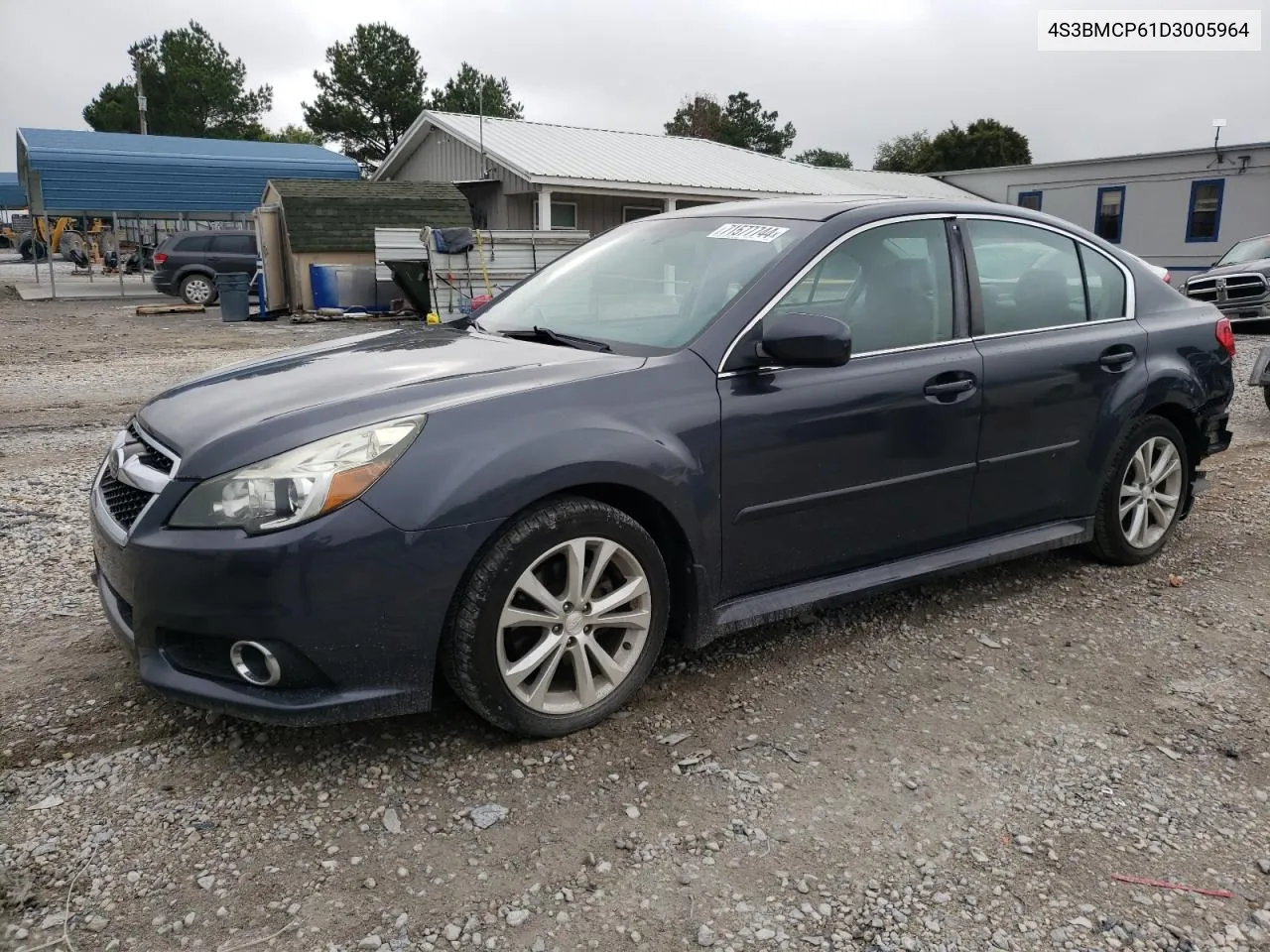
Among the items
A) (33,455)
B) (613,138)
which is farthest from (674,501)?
(613,138)

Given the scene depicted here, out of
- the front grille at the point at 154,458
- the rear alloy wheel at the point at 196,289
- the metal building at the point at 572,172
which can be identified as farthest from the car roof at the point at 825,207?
the rear alloy wheel at the point at 196,289

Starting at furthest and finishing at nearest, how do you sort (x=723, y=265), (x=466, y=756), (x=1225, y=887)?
(x=723, y=265) < (x=466, y=756) < (x=1225, y=887)

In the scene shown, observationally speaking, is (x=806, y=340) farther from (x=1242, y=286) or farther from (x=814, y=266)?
(x=1242, y=286)

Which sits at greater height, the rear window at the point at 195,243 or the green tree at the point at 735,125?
the green tree at the point at 735,125

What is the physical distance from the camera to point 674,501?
3.05 metres

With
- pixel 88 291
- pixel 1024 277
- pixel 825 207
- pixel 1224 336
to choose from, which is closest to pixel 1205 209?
pixel 1224 336

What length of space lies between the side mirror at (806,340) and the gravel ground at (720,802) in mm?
1108

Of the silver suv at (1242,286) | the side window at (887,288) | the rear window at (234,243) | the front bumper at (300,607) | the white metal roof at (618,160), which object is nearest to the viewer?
the front bumper at (300,607)

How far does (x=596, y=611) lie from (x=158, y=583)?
46.1 inches

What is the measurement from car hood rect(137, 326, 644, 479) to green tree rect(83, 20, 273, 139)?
68940mm

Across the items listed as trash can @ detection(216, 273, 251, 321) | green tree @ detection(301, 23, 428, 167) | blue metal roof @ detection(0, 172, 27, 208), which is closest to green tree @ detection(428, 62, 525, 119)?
green tree @ detection(301, 23, 428, 167)

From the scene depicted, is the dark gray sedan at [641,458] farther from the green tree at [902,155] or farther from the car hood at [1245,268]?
the green tree at [902,155]

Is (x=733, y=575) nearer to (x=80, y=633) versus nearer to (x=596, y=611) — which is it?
(x=596, y=611)

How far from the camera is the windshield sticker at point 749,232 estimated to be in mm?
3652
